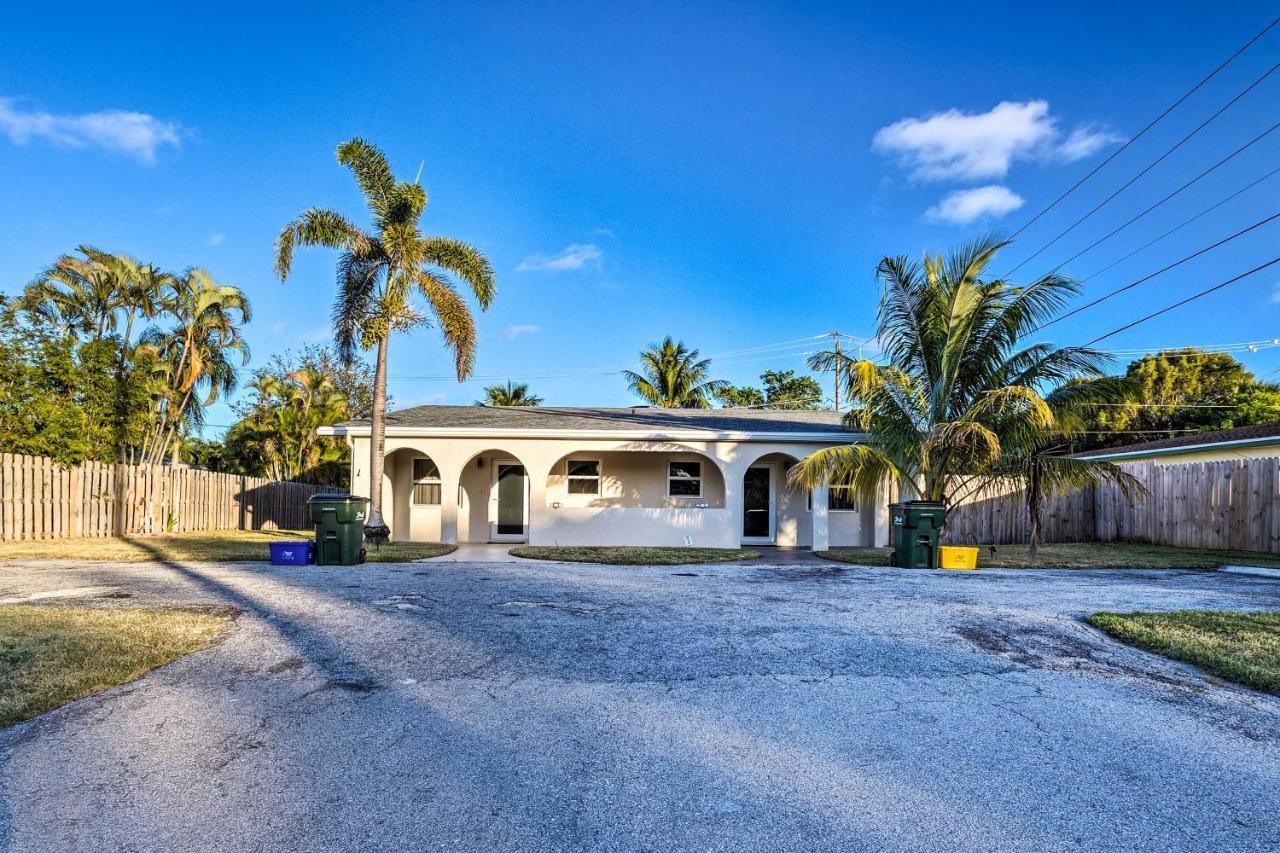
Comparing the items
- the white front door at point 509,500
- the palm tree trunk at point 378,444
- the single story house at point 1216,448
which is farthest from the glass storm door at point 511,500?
the single story house at point 1216,448

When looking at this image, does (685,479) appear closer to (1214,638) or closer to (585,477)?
(585,477)

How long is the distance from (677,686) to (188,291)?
21287 millimetres

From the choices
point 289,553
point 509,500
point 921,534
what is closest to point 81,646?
point 289,553

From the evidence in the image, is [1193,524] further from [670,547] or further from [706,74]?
[706,74]

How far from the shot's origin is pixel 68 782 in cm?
293

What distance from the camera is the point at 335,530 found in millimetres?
10609

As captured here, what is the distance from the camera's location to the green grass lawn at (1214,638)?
4730 mm

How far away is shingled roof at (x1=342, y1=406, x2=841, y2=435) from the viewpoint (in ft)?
47.5

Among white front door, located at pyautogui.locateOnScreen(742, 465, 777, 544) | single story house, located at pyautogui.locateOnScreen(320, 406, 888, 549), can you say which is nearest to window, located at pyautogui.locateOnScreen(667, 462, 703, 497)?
single story house, located at pyautogui.locateOnScreen(320, 406, 888, 549)

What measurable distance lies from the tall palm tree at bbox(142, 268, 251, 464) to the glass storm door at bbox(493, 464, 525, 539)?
11.1 metres

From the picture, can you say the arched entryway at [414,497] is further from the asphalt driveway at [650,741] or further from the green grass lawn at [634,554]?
the asphalt driveway at [650,741]

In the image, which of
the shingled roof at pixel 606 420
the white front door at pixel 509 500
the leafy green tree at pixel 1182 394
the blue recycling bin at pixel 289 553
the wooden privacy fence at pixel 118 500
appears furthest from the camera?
the leafy green tree at pixel 1182 394

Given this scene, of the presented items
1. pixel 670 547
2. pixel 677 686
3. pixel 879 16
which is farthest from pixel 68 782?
pixel 879 16

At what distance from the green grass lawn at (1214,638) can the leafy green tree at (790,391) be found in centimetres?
3475
